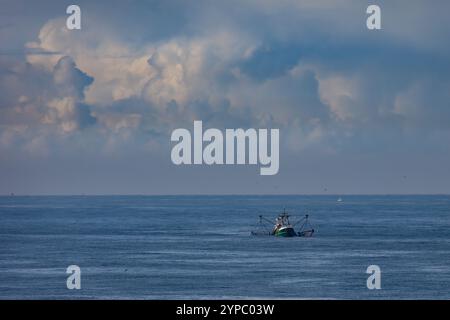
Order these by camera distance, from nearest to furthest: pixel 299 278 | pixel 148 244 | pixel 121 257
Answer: pixel 299 278
pixel 121 257
pixel 148 244

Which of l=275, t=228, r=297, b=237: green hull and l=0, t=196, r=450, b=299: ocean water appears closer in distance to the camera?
l=0, t=196, r=450, b=299: ocean water

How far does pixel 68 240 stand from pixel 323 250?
30.2 metres

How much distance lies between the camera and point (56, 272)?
2933 inches

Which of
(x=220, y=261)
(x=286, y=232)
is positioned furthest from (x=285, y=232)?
(x=220, y=261)

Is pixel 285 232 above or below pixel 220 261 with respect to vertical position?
above

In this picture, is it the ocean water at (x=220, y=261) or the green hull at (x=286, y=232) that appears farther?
the green hull at (x=286, y=232)

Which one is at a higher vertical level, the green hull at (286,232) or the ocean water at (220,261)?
the green hull at (286,232)

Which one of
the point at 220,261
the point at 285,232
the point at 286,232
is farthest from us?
the point at 285,232

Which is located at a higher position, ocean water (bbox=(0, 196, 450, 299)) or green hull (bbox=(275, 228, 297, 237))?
green hull (bbox=(275, 228, 297, 237))

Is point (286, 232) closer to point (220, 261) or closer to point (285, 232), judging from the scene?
point (285, 232)

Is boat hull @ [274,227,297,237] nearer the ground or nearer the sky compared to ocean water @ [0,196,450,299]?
nearer the sky

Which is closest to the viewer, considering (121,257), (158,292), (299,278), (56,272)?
(158,292)
